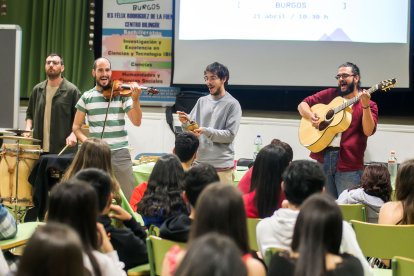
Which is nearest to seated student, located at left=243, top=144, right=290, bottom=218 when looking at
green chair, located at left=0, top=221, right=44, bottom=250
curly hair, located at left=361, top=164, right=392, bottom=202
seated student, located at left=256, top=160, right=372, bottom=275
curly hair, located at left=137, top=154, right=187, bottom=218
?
curly hair, located at left=137, top=154, right=187, bottom=218

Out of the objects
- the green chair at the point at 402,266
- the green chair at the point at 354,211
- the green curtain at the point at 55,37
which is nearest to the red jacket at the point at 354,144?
the green chair at the point at 354,211

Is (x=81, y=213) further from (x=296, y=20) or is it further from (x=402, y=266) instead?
(x=296, y=20)

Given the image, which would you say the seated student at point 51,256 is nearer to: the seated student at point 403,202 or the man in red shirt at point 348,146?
the seated student at point 403,202

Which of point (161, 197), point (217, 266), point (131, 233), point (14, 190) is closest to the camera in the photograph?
point (217, 266)

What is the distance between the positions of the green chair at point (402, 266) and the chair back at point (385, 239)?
50cm

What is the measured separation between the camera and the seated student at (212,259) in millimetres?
1472

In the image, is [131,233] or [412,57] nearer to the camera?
[131,233]

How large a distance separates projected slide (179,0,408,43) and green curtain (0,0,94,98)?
1189 mm

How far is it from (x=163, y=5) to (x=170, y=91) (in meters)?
0.89

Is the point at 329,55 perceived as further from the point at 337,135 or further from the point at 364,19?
the point at 337,135

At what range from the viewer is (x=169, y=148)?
282 inches

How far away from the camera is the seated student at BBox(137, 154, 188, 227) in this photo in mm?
3309

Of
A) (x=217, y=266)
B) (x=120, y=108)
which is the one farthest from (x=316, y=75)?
(x=217, y=266)

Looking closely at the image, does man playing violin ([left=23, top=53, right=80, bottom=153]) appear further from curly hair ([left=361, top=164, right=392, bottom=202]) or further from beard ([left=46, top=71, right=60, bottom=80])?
curly hair ([left=361, top=164, right=392, bottom=202])
